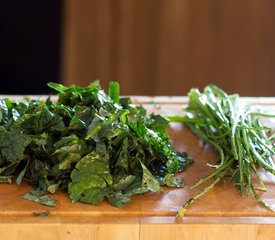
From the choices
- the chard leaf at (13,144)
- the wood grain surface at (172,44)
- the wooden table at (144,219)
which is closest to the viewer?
the wooden table at (144,219)

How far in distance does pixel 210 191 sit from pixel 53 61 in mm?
2332

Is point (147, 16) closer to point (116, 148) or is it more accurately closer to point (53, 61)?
point (53, 61)

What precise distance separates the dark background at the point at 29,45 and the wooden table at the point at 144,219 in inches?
86.7

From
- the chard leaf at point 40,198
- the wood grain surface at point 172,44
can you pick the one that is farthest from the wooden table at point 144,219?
the wood grain surface at point 172,44

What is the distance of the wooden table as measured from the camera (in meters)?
1.61

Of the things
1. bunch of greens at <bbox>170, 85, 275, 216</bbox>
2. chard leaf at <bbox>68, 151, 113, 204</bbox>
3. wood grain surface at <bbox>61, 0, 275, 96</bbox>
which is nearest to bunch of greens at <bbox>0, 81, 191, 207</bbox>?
chard leaf at <bbox>68, 151, 113, 204</bbox>

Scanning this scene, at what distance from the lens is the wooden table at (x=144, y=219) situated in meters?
1.61

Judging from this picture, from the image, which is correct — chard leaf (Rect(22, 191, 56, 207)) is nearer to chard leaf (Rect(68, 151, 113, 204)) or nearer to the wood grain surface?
chard leaf (Rect(68, 151, 113, 204))

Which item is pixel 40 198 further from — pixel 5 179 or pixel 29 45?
pixel 29 45

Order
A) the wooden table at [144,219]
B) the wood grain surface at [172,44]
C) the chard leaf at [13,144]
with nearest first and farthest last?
the wooden table at [144,219] < the chard leaf at [13,144] < the wood grain surface at [172,44]

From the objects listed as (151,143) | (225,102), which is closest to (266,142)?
(225,102)

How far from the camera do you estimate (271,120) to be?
87.0 inches

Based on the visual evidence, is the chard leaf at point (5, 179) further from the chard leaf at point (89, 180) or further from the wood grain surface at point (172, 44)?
the wood grain surface at point (172, 44)

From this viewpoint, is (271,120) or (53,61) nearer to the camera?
(271,120)
